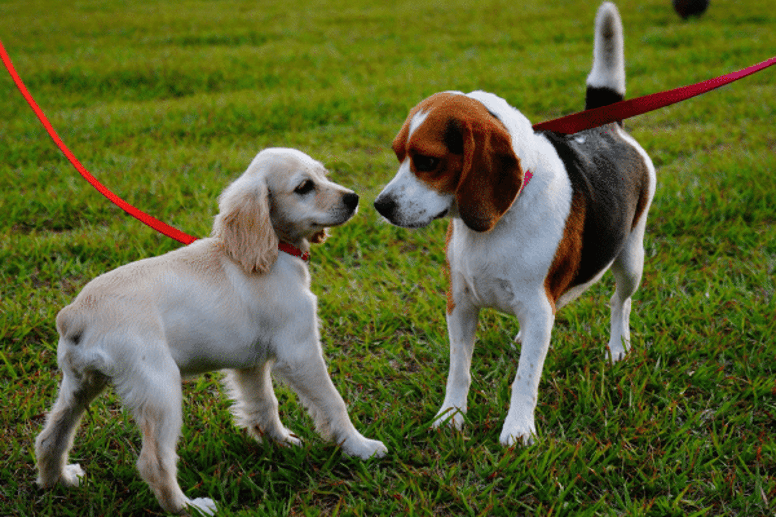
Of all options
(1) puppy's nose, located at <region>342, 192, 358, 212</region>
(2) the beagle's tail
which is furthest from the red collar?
(2) the beagle's tail

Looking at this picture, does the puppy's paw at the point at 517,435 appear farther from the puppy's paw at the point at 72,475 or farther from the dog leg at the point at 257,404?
the puppy's paw at the point at 72,475

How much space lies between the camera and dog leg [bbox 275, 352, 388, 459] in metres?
2.63

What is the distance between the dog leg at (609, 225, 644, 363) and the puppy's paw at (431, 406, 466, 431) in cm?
96

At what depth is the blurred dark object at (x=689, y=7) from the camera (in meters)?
12.9

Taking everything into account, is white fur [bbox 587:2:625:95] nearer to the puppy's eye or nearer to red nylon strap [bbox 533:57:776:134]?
red nylon strap [bbox 533:57:776:134]

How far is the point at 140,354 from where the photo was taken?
2.24 meters

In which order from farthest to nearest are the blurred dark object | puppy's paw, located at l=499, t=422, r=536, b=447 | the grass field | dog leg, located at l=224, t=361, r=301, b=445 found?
the blurred dark object → dog leg, located at l=224, t=361, r=301, b=445 → puppy's paw, located at l=499, t=422, r=536, b=447 → the grass field

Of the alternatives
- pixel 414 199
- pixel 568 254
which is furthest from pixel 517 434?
pixel 414 199

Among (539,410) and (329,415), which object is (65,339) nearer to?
(329,415)

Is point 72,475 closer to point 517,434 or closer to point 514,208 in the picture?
point 517,434

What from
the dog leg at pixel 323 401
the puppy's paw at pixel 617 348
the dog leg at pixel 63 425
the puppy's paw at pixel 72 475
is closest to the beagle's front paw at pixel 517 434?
the dog leg at pixel 323 401

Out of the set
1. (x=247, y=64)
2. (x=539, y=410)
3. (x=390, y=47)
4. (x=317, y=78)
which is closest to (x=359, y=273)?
(x=539, y=410)

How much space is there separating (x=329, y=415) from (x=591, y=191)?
1489 mm

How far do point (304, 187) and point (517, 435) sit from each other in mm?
1396
